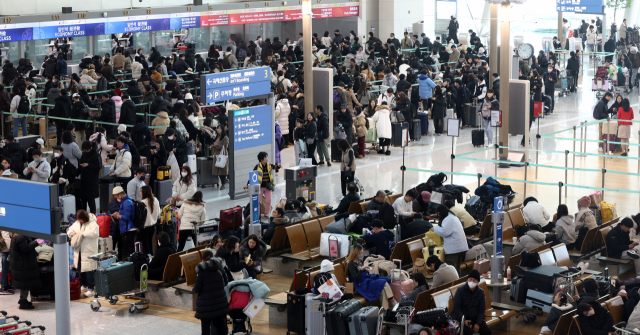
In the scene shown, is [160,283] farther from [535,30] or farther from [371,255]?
[535,30]

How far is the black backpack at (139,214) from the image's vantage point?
41.0 feet

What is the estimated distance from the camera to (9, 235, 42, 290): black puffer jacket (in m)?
11.0

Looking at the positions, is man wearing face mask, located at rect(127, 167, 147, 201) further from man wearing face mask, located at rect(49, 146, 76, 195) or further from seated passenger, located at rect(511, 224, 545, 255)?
seated passenger, located at rect(511, 224, 545, 255)

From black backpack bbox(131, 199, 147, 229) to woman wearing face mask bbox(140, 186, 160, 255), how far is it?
0.12 metres

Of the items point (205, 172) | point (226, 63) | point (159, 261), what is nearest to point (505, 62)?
point (205, 172)

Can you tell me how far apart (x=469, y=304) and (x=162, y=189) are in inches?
298

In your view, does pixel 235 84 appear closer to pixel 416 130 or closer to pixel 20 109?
pixel 20 109

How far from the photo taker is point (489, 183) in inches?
584

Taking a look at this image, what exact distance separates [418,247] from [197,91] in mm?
13725

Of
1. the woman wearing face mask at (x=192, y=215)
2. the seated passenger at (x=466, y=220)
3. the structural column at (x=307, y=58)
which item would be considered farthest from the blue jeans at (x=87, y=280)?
the structural column at (x=307, y=58)

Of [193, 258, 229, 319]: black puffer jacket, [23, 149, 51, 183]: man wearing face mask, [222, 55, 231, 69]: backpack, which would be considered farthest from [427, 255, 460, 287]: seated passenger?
[222, 55, 231, 69]: backpack

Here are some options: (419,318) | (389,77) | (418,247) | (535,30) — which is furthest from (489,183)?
(535,30)

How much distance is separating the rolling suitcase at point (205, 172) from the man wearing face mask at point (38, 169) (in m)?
3.38

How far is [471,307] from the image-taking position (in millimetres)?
9500
